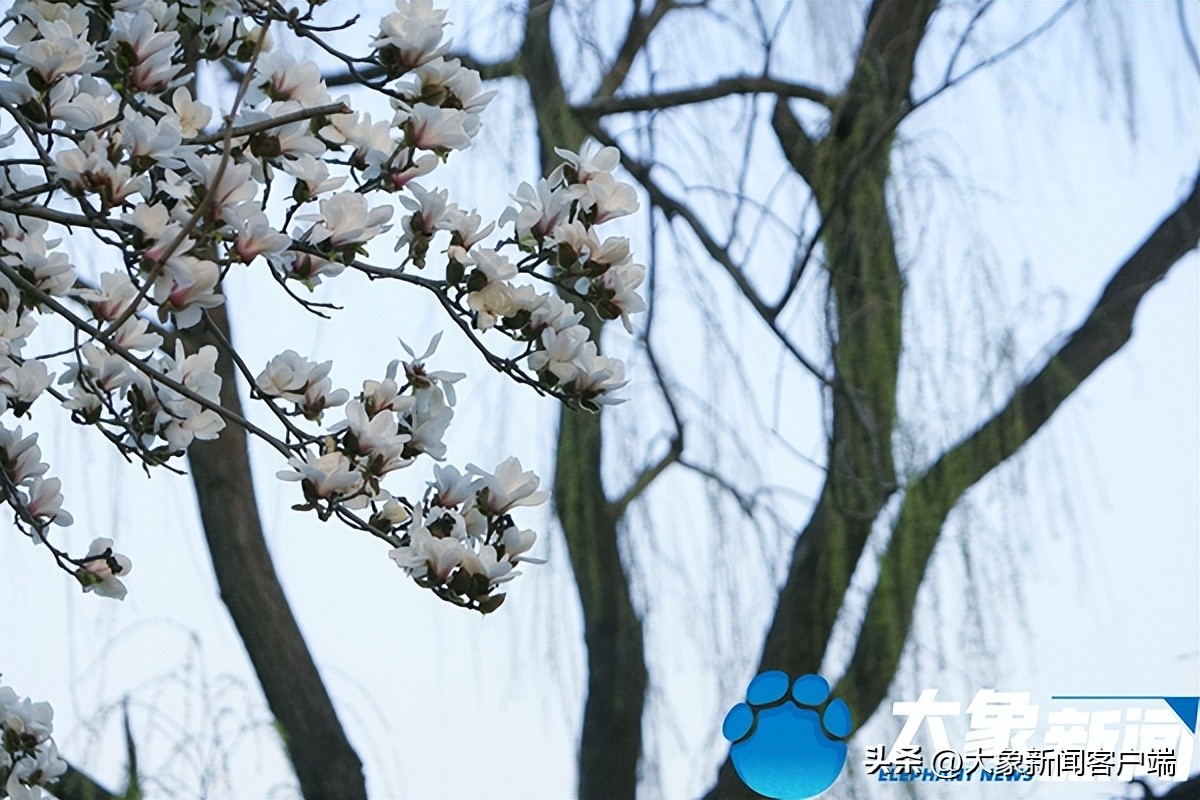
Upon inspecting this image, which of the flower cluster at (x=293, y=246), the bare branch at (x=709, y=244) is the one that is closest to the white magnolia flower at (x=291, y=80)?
the flower cluster at (x=293, y=246)

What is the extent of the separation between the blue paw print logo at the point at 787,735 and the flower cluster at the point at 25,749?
0.88 m

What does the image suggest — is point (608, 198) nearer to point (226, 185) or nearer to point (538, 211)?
point (538, 211)

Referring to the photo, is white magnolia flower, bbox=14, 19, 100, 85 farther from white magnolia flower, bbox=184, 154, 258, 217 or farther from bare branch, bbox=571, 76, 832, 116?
bare branch, bbox=571, 76, 832, 116

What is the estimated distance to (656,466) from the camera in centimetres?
173

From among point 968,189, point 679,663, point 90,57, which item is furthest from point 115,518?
point 968,189

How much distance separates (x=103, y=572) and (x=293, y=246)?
0.78 feet

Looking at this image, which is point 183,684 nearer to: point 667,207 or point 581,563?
point 581,563

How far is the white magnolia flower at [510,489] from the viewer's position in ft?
2.64

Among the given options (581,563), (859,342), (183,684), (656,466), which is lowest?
(183,684)

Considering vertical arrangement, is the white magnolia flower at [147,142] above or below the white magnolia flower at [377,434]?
above

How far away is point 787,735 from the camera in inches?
65.7

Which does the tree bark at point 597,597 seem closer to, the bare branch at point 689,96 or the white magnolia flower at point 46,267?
the bare branch at point 689,96

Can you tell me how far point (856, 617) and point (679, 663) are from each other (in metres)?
0.22

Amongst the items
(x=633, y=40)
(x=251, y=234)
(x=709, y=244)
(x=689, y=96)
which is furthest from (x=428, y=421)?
(x=633, y=40)
